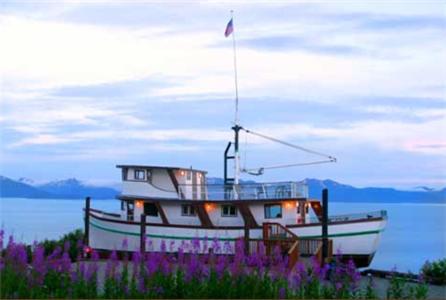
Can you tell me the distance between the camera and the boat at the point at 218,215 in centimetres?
3033

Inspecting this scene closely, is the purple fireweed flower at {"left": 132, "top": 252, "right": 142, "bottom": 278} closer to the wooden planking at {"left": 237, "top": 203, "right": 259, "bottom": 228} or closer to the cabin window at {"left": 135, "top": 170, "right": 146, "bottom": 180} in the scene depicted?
the wooden planking at {"left": 237, "top": 203, "right": 259, "bottom": 228}

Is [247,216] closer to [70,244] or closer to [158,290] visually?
[70,244]

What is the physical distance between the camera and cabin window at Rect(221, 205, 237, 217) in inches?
1244

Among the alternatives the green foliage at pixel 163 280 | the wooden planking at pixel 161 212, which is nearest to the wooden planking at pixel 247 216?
the wooden planking at pixel 161 212

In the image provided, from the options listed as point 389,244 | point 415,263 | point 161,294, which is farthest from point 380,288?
point 389,244

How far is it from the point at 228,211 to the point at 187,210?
170 centimetres

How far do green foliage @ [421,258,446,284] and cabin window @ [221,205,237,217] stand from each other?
11527mm

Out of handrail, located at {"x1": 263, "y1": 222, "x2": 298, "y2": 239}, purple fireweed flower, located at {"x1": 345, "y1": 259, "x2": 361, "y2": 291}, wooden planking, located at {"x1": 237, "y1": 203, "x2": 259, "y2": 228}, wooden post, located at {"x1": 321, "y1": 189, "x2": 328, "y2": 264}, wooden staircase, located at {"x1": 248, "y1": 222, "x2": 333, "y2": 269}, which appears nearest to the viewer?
purple fireweed flower, located at {"x1": 345, "y1": 259, "x2": 361, "y2": 291}

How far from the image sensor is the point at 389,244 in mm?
86125

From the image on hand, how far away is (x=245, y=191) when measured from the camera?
104 feet

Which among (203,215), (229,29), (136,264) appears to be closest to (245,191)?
(203,215)

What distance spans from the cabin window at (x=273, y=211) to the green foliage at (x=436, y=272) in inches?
409

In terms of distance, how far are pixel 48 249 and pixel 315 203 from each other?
11.7 meters

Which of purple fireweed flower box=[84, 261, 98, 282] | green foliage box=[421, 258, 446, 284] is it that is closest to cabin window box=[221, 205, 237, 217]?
green foliage box=[421, 258, 446, 284]
